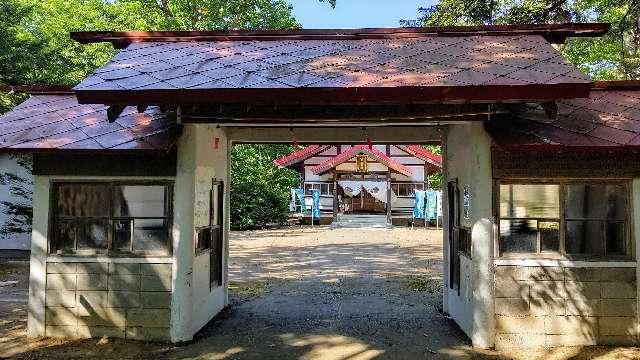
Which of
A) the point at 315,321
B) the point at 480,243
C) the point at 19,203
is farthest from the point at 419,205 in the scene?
the point at 480,243

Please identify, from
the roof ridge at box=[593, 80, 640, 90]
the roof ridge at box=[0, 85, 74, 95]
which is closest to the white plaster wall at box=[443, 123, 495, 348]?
the roof ridge at box=[593, 80, 640, 90]

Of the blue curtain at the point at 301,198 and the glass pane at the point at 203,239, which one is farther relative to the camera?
the blue curtain at the point at 301,198

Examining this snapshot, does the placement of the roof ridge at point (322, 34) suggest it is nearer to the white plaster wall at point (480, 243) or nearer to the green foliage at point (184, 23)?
the white plaster wall at point (480, 243)

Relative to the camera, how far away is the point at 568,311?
20.5ft

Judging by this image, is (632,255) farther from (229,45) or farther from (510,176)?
(229,45)

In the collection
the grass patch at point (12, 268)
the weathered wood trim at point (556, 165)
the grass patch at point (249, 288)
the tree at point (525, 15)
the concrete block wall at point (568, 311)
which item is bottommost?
the grass patch at point (249, 288)

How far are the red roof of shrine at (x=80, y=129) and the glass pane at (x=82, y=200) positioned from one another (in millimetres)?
673

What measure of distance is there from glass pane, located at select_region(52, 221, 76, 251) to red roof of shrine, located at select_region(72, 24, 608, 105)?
2182 mm

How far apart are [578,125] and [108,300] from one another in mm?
6473

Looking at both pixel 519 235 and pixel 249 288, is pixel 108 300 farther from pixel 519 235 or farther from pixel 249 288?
pixel 519 235

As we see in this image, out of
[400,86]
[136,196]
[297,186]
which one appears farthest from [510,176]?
[297,186]

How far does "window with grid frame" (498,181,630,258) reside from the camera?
20.9 ft

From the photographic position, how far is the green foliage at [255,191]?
87.6 ft

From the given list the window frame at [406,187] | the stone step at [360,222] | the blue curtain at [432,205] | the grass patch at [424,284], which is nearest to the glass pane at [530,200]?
the grass patch at [424,284]
